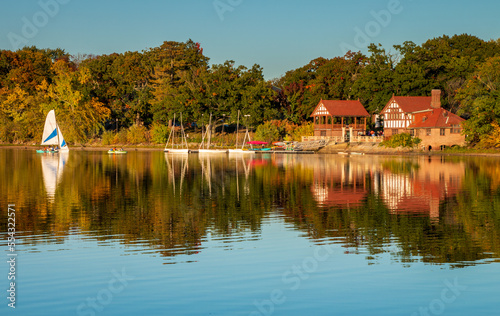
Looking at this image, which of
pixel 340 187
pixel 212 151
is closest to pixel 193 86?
pixel 212 151

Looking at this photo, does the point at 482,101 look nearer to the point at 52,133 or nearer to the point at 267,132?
the point at 267,132

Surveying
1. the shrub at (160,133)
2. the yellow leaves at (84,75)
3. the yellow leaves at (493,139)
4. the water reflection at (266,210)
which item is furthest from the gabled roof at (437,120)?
the yellow leaves at (84,75)

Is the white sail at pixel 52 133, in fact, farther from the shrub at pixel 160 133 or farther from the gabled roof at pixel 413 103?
the gabled roof at pixel 413 103

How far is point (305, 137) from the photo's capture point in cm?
11675

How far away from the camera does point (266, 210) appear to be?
31.8 m

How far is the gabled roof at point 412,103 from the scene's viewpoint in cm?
10781

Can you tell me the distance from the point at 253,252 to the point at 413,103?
95041mm

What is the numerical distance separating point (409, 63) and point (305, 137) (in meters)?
26.0

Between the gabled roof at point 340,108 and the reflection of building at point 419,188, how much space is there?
51.3 metres

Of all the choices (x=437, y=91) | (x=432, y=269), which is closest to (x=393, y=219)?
(x=432, y=269)

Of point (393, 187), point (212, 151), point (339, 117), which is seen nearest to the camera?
point (393, 187)

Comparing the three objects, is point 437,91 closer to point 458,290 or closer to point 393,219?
point 393,219

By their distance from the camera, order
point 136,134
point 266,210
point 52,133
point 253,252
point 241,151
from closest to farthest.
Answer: point 253,252 < point 266,210 < point 241,151 < point 52,133 < point 136,134

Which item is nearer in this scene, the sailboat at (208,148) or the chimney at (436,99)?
the chimney at (436,99)
